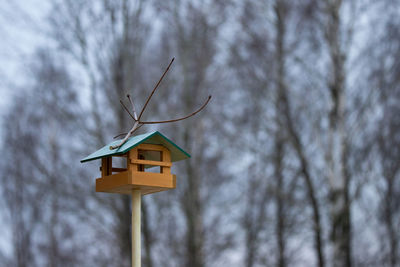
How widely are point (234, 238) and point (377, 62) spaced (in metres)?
3.65

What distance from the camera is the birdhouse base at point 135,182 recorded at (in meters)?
2.11

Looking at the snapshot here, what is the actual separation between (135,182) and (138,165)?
17 centimetres

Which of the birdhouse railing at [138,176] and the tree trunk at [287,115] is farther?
the tree trunk at [287,115]

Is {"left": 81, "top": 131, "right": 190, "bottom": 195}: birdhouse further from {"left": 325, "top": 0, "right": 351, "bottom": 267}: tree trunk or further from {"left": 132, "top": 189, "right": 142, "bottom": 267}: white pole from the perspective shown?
{"left": 325, "top": 0, "right": 351, "bottom": 267}: tree trunk

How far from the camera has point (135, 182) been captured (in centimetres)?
210

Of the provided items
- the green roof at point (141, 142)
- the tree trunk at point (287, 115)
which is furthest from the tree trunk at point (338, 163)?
the green roof at point (141, 142)

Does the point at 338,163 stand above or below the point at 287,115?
below

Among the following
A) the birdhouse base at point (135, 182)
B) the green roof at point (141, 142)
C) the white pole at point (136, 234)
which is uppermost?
the green roof at point (141, 142)

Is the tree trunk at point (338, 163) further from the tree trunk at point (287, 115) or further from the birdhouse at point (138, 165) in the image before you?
the birdhouse at point (138, 165)

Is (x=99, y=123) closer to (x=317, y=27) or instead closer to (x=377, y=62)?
(x=317, y=27)

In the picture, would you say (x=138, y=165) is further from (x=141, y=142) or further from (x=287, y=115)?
(x=287, y=115)

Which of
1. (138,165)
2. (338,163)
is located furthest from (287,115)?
(138,165)

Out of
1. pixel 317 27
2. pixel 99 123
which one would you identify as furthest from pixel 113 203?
pixel 317 27

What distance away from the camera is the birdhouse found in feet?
6.97
